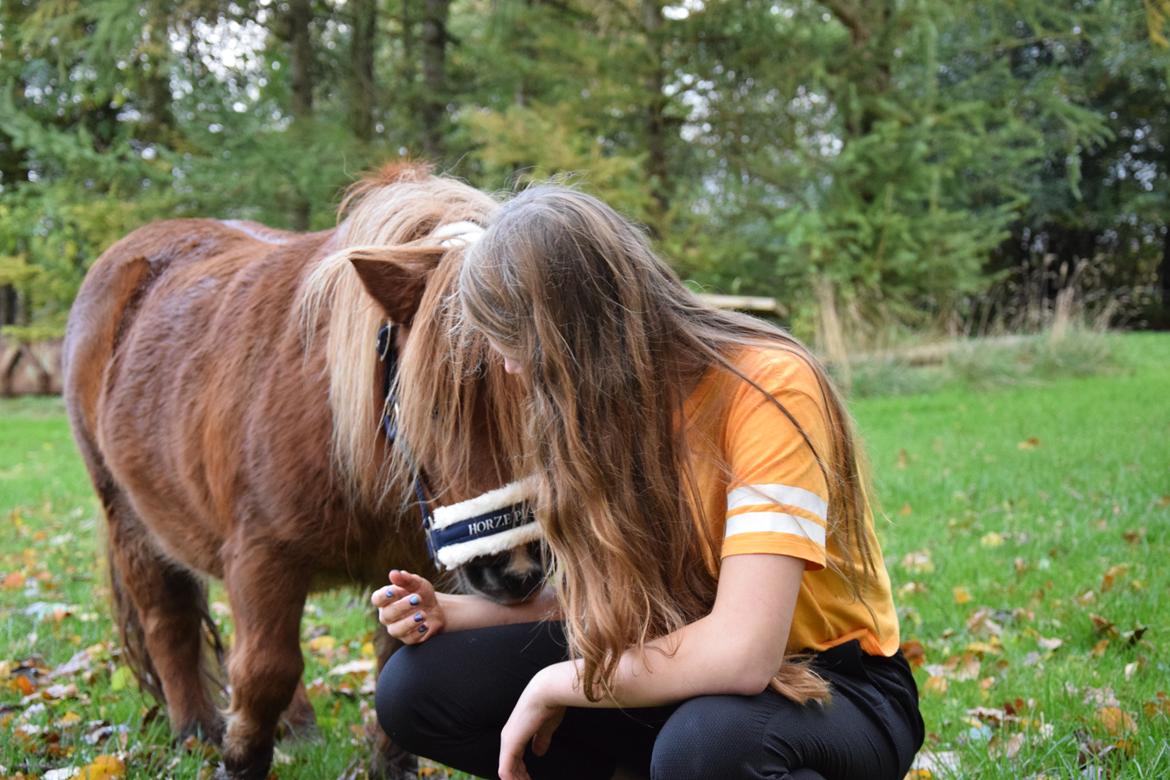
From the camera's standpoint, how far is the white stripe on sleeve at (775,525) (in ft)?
5.39

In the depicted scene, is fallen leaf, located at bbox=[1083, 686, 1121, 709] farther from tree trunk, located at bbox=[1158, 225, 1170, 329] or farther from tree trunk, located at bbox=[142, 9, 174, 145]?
tree trunk, located at bbox=[1158, 225, 1170, 329]

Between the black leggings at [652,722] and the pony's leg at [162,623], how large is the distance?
139 cm

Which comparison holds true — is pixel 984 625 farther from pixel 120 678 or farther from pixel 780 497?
pixel 120 678

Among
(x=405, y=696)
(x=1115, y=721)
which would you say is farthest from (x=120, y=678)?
(x=1115, y=721)

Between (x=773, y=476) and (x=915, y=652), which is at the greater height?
(x=773, y=476)

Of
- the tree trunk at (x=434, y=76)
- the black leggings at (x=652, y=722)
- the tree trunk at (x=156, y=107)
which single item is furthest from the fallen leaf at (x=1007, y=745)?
the tree trunk at (x=156, y=107)

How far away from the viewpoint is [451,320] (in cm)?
195

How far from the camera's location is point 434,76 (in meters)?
12.9

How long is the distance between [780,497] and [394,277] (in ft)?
2.91

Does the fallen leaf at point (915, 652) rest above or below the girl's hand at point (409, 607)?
below

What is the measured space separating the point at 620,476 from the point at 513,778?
58 cm

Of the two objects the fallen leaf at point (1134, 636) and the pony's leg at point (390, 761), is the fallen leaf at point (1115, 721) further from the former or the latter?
the pony's leg at point (390, 761)

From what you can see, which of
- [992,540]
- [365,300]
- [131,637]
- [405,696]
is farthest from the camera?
[992,540]

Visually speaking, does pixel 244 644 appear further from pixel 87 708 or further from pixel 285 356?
pixel 87 708
